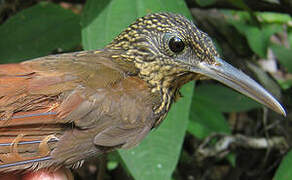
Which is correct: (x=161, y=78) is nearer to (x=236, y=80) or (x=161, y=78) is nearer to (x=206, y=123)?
(x=236, y=80)

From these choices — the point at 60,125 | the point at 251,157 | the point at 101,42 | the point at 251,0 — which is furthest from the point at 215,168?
the point at 60,125

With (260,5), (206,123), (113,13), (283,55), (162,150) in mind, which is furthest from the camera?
(283,55)

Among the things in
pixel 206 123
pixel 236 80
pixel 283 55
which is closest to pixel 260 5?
pixel 283 55

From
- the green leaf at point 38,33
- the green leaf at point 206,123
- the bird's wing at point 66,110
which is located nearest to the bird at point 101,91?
the bird's wing at point 66,110

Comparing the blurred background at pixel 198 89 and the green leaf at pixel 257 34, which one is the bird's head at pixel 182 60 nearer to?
the blurred background at pixel 198 89

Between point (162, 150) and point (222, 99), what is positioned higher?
point (162, 150)
